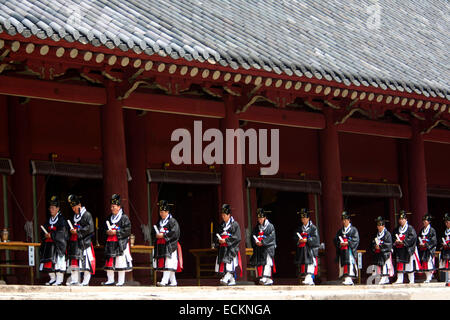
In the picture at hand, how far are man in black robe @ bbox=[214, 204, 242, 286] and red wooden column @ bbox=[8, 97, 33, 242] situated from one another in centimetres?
323

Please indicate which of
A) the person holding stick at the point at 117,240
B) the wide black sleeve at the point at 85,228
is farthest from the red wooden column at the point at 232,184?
the wide black sleeve at the point at 85,228

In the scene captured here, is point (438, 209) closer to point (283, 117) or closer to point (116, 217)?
point (283, 117)

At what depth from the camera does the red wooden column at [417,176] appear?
21.0 m

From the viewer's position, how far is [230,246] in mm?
16844

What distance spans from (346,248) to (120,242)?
5.04m

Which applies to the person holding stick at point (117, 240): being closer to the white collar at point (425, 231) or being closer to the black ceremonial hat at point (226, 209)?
the black ceremonial hat at point (226, 209)

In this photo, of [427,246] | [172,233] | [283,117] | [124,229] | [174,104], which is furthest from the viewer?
[427,246]

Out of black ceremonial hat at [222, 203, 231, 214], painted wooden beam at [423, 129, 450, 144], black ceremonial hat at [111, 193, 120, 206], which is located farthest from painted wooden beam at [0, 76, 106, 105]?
painted wooden beam at [423, 129, 450, 144]

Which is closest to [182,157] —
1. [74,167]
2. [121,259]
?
[74,167]

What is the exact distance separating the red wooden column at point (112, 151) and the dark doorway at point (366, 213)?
7.93 meters

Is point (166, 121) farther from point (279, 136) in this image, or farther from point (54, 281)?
point (54, 281)

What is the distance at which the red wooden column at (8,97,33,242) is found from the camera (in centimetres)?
1711

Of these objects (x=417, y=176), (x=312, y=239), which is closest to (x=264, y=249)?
(x=312, y=239)

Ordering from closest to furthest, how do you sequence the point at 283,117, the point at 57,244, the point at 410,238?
the point at 57,244, the point at 283,117, the point at 410,238
